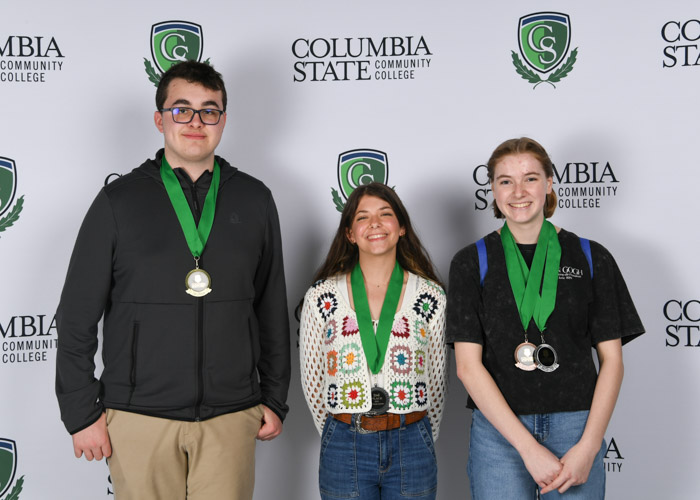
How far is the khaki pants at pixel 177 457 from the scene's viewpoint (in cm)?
213

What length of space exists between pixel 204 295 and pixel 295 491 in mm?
1335

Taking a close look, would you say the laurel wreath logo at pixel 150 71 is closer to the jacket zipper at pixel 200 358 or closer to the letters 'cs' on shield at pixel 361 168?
the letters 'cs' on shield at pixel 361 168

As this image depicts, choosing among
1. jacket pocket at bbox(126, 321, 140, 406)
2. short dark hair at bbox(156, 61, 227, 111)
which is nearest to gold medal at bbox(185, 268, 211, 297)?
jacket pocket at bbox(126, 321, 140, 406)

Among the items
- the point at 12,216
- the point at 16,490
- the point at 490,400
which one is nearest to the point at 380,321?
the point at 490,400

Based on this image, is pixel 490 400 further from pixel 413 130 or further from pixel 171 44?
pixel 171 44

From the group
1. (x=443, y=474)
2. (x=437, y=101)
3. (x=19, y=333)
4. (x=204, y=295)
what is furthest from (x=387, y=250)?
(x=19, y=333)

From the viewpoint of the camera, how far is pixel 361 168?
305cm

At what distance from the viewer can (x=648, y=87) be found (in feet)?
9.82

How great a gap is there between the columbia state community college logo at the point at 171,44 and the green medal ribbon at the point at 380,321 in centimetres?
137

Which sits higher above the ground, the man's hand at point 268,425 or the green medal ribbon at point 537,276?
the green medal ribbon at point 537,276

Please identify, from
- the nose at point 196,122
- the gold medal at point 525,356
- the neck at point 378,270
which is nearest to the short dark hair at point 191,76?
the nose at point 196,122

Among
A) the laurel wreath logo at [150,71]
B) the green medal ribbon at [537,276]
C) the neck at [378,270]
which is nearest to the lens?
the green medal ribbon at [537,276]

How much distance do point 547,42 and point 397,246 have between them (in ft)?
3.97

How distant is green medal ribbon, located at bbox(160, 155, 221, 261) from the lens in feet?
7.23
